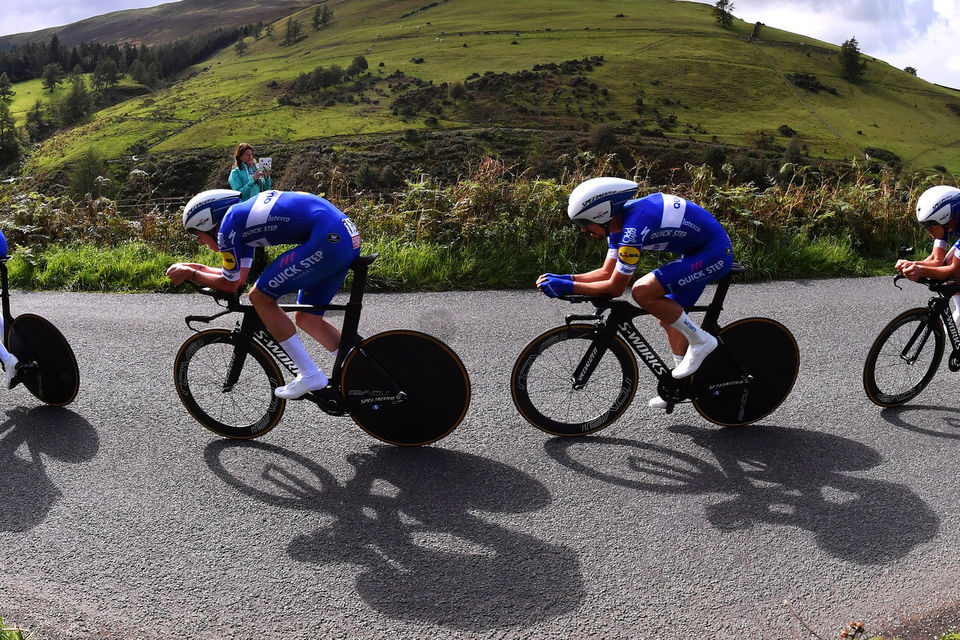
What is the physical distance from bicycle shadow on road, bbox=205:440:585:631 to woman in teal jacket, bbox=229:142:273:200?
664 centimetres

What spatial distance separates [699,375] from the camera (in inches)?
196

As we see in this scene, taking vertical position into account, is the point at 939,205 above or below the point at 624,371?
above

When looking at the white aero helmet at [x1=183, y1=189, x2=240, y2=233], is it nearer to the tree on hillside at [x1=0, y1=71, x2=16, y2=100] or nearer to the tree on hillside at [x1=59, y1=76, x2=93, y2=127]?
the tree on hillside at [x1=59, y1=76, x2=93, y2=127]

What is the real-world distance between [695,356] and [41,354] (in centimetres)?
469

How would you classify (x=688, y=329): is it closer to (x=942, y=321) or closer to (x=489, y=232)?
(x=942, y=321)

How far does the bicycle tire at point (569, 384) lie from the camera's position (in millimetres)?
4852

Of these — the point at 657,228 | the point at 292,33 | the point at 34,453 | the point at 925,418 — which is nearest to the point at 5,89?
the point at 292,33

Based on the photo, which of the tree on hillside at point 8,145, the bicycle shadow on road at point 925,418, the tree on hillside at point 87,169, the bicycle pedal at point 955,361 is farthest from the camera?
the tree on hillside at point 8,145

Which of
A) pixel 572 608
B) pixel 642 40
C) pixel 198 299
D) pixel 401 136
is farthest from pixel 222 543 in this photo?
pixel 642 40

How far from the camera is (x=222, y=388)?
16.1 ft

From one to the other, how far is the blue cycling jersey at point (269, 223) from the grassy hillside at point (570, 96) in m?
91.7

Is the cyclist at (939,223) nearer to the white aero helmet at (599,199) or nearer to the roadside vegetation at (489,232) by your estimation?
the white aero helmet at (599,199)

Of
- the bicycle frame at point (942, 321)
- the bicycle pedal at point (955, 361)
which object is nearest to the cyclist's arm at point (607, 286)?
the bicycle frame at point (942, 321)

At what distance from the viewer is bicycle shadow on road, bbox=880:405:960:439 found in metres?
5.20
